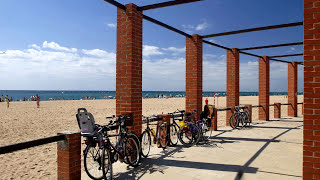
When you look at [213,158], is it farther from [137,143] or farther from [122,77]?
[122,77]

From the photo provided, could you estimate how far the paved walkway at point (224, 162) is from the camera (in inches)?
186

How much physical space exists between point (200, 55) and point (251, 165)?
194 inches

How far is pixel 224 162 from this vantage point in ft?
18.1

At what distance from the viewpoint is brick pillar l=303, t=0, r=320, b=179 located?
3297mm

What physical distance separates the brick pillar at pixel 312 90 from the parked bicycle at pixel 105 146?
132 inches

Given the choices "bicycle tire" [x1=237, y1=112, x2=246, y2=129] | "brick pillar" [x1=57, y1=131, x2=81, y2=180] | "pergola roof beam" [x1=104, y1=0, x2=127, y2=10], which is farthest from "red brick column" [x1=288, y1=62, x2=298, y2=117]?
"brick pillar" [x1=57, y1=131, x2=81, y2=180]

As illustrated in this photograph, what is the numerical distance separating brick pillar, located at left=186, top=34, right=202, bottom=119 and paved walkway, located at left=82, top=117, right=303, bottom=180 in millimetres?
1723

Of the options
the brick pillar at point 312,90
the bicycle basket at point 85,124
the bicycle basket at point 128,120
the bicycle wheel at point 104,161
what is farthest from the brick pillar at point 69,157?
the brick pillar at point 312,90

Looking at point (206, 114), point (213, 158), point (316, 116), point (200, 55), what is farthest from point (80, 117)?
point (200, 55)

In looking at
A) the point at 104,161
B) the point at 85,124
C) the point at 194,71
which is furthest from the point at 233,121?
the point at 85,124

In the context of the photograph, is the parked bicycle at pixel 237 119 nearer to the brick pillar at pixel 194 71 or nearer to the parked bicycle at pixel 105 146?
the brick pillar at pixel 194 71

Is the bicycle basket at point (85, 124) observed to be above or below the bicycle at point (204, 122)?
above

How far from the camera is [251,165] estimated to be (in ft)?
17.4

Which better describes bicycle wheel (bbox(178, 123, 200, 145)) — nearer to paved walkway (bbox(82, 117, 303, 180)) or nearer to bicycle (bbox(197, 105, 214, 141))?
paved walkway (bbox(82, 117, 303, 180))
